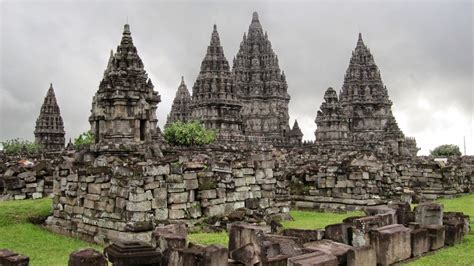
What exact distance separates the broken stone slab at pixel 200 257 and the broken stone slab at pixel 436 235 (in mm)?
4278

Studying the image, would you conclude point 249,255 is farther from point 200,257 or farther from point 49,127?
point 49,127

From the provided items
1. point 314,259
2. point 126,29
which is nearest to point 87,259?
point 314,259

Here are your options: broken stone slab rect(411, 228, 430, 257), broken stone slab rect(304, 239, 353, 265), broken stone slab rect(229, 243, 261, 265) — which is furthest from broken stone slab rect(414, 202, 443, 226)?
broken stone slab rect(229, 243, 261, 265)

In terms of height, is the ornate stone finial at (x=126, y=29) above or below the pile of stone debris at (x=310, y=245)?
above

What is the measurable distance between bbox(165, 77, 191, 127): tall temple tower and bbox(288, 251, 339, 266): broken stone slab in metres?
59.5

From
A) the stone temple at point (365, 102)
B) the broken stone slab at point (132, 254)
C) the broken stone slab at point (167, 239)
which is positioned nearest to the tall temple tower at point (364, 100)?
the stone temple at point (365, 102)

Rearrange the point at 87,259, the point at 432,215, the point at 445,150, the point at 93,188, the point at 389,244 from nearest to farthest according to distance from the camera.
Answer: the point at 87,259 < the point at 389,244 < the point at 432,215 < the point at 93,188 < the point at 445,150

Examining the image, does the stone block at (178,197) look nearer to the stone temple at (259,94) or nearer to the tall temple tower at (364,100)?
the stone temple at (259,94)

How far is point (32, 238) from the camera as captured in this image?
11.2 m

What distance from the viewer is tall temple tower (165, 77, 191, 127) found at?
6631cm

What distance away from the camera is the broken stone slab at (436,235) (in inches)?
343

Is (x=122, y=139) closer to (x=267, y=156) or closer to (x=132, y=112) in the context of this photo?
(x=132, y=112)

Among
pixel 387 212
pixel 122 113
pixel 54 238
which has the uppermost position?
pixel 122 113

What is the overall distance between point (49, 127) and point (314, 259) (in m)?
56.9
